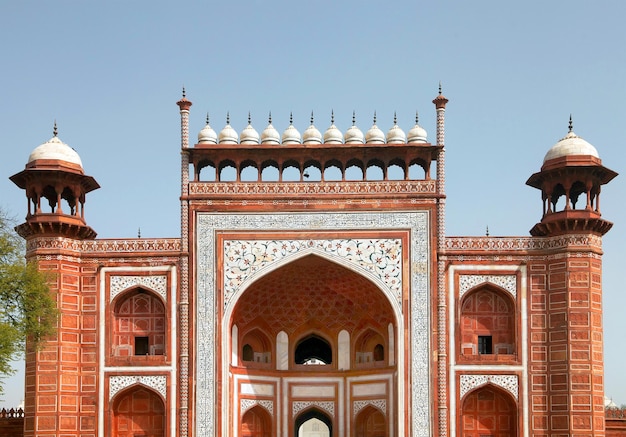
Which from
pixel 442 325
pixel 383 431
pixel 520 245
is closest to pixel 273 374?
pixel 383 431

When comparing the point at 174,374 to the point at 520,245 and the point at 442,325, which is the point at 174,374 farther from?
the point at 520,245

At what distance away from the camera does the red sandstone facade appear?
877 inches

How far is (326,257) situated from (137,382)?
464 centimetres

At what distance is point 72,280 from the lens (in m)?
22.7

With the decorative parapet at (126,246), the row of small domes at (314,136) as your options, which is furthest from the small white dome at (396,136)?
the decorative parapet at (126,246)

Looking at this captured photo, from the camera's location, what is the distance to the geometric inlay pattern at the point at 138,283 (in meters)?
22.9

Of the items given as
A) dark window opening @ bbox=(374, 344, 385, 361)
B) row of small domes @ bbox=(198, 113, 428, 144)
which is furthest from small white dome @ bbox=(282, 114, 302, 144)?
dark window opening @ bbox=(374, 344, 385, 361)

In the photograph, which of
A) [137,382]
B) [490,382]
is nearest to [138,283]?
[137,382]

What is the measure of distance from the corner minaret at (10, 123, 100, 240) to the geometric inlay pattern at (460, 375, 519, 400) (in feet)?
27.7

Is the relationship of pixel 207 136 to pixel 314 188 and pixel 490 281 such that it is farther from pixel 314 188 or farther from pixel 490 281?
pixel 490 281

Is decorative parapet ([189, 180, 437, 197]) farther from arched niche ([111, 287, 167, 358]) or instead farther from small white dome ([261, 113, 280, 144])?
arched niche ([111, 287, 167, 358])

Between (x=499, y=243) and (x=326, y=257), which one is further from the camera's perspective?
(x=499, y=243)

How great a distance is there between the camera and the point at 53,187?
22953 millimetres

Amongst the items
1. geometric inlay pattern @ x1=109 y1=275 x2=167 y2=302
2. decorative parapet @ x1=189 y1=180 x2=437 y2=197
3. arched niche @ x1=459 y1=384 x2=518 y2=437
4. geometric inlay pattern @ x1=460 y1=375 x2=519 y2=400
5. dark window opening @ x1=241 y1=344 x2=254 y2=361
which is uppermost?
decorative parapet @ x1=189 y1=180 x2=437 y2=197
